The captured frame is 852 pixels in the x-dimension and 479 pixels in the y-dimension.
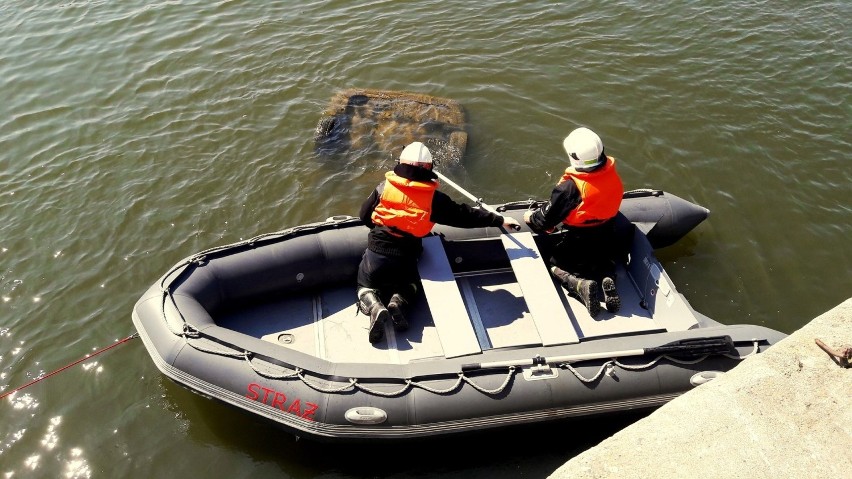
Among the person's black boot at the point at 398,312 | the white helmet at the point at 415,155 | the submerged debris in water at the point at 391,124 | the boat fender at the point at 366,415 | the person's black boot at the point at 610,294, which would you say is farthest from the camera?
the submerged debris in water at the point at 391,124

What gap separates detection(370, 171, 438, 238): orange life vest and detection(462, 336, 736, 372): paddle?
4.21 feet

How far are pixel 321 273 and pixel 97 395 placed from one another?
2268mm

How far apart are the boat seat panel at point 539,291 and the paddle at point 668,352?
0.80 ft

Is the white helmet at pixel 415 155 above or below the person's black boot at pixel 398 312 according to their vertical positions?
above

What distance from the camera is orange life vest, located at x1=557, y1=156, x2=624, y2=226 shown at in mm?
5250

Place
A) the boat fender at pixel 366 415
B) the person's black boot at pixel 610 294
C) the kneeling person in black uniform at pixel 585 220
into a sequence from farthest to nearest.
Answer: the person's black boot at pixel 610 294
the kneeling person in black uniform at pixel 585 220
the boat fender at pixel 366 415

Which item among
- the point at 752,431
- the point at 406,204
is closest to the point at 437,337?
the point at 406,204

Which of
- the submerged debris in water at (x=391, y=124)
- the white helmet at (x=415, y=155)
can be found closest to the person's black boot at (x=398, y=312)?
the white helmet at (x=415, y=155)

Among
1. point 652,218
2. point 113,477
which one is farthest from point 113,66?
point 652,218

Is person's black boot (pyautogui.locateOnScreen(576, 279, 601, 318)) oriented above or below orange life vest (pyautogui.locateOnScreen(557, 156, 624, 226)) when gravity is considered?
below

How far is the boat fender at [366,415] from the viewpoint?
14.9 ft

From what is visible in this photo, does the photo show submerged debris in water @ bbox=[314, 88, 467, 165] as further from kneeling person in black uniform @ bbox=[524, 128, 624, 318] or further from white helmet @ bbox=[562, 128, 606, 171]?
white helmet @ bbox=[562, 128, 606, 171]

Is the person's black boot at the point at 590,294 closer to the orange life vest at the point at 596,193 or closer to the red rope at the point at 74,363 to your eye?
the orange life vest at the point at 596,193

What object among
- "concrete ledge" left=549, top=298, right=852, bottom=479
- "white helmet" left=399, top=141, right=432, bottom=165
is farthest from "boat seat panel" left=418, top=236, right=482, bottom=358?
"concrete ledge" left=549, top=298, right=852, bottom=479
